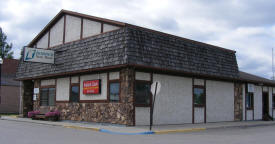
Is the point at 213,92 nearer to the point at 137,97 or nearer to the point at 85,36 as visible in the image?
the point at 137,97

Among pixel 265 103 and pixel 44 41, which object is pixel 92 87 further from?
pixel 265 103

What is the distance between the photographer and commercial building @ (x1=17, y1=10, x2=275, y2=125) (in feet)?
60.5

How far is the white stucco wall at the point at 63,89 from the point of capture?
23.0 m

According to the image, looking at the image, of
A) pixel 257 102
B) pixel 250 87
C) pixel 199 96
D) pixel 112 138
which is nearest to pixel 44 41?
pixel 199 96

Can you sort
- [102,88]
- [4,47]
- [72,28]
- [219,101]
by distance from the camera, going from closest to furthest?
1. [102,88]
2. [72,28]
3. [219,101]
4. [4,47]

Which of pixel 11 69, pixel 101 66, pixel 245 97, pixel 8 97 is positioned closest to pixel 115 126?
pixel 101 66

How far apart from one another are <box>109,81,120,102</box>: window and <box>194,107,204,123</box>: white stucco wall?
20.1 ft

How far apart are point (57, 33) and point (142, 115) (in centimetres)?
1098

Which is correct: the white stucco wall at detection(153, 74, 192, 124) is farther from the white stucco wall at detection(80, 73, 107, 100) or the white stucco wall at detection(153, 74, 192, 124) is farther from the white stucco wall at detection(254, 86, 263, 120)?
the white stucco wall at detection(254, 86, 263, 120)

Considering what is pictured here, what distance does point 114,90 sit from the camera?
1900 centimetres

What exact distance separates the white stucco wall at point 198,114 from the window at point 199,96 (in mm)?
295

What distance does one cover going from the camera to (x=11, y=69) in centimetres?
4366

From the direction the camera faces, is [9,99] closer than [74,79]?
No

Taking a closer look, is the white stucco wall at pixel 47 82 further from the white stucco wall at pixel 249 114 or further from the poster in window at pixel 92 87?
the white stucco wall at pixel 249 114
